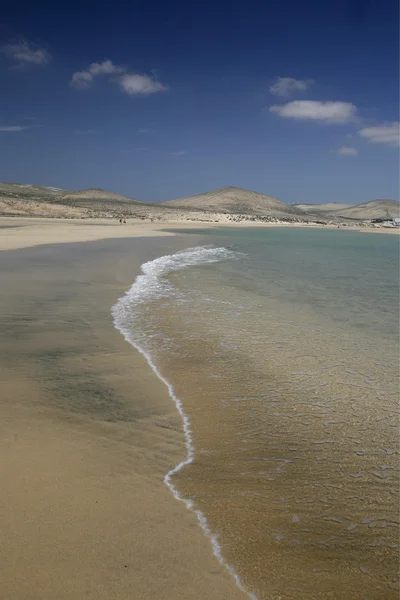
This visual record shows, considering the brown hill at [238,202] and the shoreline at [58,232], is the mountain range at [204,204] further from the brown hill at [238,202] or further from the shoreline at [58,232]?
the shoreline at [58,232]

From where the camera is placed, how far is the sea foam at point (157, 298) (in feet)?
8.98

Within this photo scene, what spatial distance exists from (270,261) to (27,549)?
16.2 metres

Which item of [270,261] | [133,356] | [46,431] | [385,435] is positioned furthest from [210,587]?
[270,261]

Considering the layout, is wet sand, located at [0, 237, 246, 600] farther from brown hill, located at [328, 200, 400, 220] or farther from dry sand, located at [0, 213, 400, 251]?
brown hill, located at [328, 200, 400, 220]

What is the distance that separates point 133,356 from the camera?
579 cm

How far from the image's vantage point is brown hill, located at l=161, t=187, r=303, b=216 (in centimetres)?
11373

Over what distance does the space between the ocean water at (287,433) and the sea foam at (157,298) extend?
0.02 meters

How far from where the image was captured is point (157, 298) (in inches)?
375

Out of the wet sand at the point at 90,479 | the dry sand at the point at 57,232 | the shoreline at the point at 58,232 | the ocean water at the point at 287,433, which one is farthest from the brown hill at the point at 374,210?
the wet sand at the point at 90,479

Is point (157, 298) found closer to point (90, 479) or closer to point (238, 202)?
point (90, 479)

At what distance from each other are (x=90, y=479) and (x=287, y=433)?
181 centimetres

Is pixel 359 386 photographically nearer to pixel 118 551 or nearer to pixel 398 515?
pixel 398 515

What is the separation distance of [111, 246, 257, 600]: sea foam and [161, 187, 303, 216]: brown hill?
9370 cm

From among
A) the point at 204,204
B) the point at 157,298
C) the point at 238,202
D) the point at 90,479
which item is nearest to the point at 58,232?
the point at 157,298
